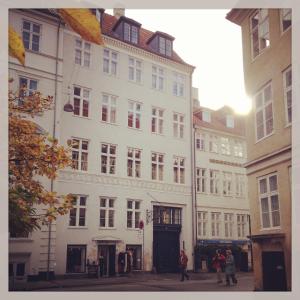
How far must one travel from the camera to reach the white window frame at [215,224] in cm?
910

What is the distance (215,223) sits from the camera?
30.6 ft

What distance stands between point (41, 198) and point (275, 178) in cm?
386

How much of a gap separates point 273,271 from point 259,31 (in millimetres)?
4286

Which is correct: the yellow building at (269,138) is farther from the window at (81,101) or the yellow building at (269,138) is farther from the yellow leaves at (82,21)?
the yellow leaves at (82,21)

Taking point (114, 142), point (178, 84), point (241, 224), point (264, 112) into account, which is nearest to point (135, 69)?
point (178, 84)

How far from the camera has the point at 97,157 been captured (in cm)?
735

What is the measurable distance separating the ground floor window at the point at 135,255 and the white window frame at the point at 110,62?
3347 mm

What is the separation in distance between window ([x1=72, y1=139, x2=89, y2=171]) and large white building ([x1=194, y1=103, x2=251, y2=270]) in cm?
257

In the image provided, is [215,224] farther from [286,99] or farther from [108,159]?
[286,99]

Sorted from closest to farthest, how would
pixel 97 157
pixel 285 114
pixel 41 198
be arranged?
pixel 41 198
pixel 285 114
pixel 97 157

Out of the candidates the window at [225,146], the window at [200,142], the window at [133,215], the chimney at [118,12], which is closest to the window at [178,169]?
the window at [200,142]

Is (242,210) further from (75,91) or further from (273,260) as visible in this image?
(75,91)

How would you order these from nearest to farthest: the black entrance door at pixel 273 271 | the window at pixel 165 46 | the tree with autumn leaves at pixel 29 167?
the tree with autumn leaves at pixel 29 167 < the black entrance door at pixel 273 271 < the window at pixel 165 46

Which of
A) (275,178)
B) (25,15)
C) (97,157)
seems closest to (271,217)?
(275,178)
